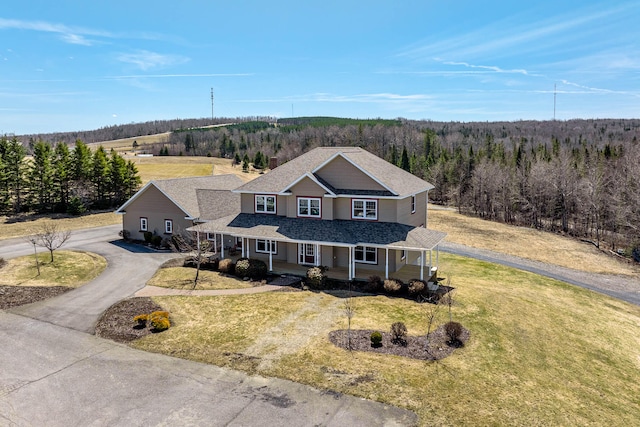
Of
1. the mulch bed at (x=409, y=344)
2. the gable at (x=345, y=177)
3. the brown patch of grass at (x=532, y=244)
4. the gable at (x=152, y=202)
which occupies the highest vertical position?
the gable at (x=345, y=177)

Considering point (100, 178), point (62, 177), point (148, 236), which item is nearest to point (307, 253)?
point (148, 236)

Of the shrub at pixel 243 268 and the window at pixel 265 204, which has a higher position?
the window at pixel 265 204

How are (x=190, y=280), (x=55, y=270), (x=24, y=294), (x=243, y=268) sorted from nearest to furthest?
(x=24, y=294) < (x=190, y=280) < (x=243, y=268) < (x=55, y=270)

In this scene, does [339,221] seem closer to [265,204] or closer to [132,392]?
[265,204]

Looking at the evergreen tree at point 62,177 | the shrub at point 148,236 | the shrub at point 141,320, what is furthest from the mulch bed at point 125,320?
the evergreen tree at point 62,177

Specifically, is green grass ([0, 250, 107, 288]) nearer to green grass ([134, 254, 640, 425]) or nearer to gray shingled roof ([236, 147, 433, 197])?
green grass ([134, 254, 640, 425])

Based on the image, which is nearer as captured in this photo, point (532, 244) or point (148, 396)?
point (148, 396)

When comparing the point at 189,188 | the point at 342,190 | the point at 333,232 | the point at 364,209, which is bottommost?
the point at 333,232

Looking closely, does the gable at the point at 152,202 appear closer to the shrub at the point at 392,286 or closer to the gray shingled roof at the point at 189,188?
the gray shingled roof at the point at 189,188
